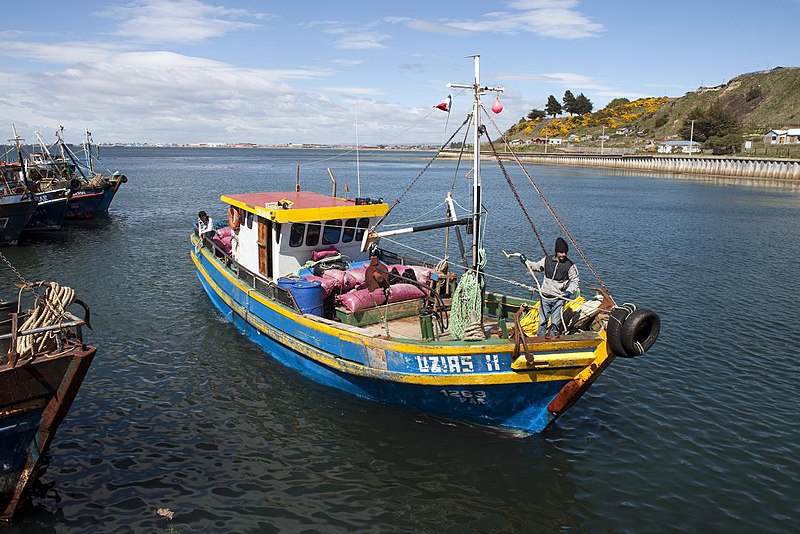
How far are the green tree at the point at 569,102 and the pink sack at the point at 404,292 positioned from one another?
16853 cm

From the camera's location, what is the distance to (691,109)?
5007 inches

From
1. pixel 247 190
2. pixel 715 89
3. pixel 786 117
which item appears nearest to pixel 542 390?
pixel 247 190

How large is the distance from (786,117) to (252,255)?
127 meters

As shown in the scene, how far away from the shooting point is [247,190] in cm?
6506

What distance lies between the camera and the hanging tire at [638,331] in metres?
8.77

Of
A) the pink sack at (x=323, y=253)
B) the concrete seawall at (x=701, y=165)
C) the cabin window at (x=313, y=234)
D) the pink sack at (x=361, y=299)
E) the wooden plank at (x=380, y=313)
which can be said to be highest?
the concrete seawall at (x=701, y=165)

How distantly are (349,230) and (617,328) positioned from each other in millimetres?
8042

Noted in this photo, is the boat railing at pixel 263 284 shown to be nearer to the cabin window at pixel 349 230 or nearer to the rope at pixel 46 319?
the cabin window at pixel 349 230

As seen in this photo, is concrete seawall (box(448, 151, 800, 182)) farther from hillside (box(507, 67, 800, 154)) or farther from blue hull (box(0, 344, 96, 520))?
blue hull (box(0, 344, 96, 520))

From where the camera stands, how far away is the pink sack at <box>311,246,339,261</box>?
1483cm

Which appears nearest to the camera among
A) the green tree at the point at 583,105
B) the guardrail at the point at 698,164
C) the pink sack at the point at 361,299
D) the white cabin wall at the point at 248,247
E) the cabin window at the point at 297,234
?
the pink sack at the point at 361,299

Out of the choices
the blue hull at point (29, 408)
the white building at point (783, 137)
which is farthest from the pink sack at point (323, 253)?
the white building at point (783, 137)

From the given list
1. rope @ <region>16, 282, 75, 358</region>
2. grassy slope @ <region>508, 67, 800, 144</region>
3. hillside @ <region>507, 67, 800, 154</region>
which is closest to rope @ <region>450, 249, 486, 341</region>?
rope @ <region>16, 282, 75, 358</region>

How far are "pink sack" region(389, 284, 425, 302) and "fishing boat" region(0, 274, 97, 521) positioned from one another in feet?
20.5
